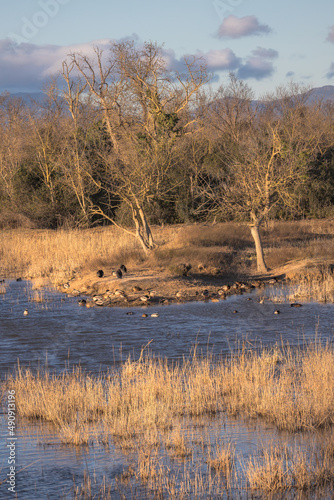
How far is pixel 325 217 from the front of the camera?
3444cm

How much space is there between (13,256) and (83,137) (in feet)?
39.3

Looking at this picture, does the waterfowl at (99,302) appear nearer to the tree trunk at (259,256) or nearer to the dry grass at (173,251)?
the dry grass at (173,251)

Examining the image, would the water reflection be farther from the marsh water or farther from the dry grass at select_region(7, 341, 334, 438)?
the dry grass at select_region(7, 341, 334, 438)

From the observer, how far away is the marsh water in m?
5.31

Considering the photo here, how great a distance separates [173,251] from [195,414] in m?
13.3

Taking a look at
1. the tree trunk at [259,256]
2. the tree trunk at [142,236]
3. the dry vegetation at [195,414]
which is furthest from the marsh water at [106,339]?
the tree trunk at [142,236]

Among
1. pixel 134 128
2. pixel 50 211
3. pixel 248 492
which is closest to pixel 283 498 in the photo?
pixel 248 492

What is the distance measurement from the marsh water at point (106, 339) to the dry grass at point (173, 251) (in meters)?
3.01

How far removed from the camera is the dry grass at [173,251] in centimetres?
1948

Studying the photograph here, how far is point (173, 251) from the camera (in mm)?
19828

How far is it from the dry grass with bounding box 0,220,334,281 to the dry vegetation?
9.98 metres

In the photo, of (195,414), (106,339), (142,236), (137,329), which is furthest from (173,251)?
(195,414)

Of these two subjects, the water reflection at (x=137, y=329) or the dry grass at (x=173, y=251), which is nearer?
the water reflection at (x=137, y=329)

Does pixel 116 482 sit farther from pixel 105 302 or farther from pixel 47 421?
pixel 105 302
